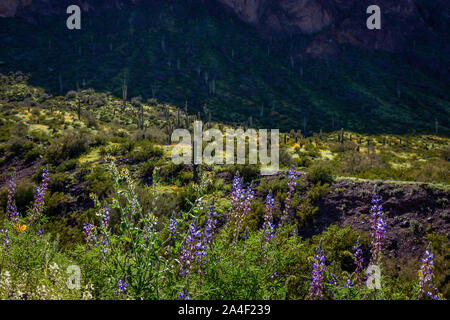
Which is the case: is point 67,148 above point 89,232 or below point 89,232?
above

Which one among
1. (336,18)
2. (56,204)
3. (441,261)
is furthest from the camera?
(336,18)

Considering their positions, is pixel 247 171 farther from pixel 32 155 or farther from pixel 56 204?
pixel 32 155

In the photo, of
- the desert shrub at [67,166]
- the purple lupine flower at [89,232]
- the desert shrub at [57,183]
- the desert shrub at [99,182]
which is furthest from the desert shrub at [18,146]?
the purple lupine flower at [89,232]

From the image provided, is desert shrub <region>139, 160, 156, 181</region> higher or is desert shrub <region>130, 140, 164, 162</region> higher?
desert shrub <region>130, 140, 164, 162</region>

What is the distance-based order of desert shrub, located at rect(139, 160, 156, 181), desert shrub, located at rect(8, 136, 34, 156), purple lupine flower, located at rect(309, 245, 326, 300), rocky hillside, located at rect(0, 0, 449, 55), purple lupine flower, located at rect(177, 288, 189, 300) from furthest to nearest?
rocky hillside, located at rect(0, 0, 449, 55)
desert shrub, located at rect(8, 136, 34, 156)
desert shrub, located at rect(139, 160, 156, 181)
purple lupine flower, located at rect(309, 245, 326, 300)
purple lupine flower, located at rect(177, 288, 189, 300)

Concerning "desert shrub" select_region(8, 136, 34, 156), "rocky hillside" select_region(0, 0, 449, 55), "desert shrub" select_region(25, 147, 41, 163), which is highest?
"rocky hillside" select_region(0, 0, 449, 55)

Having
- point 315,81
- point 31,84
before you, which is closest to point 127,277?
point 31,84

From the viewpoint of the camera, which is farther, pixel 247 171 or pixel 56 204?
pixel 247 171

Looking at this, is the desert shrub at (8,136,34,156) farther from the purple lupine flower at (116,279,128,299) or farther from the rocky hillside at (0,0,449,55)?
the rocky hillside at (0,0,449,55)

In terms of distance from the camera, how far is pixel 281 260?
3445 millimetres

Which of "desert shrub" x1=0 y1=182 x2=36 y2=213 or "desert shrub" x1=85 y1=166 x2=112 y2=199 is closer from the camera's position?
"desert shrub" x1=0 y1=182 x2=36 y2=213

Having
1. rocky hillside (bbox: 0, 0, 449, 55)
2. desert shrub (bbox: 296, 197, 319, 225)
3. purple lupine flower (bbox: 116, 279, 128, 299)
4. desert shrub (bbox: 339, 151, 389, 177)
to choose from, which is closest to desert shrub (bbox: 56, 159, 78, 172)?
desert shrub (bbox: 296, 197, 319, 225)

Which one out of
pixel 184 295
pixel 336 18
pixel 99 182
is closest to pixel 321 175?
pixel 184 295

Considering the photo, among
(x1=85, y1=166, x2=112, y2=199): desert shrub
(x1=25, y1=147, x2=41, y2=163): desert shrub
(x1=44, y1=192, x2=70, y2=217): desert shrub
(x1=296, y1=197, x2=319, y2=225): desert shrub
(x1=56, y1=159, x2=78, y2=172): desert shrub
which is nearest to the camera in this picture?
(x1=296, y1=197, x2=319, y2=225): desert shrub
